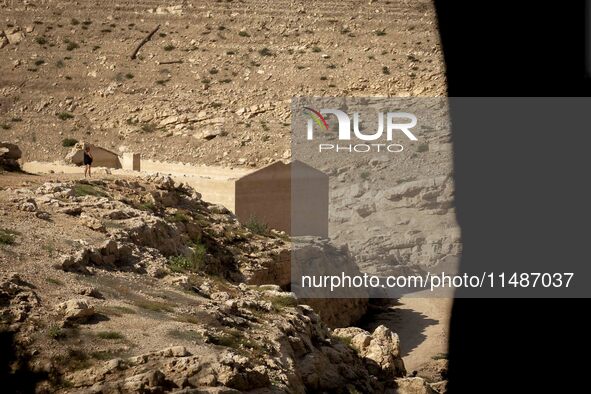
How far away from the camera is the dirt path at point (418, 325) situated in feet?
53.1

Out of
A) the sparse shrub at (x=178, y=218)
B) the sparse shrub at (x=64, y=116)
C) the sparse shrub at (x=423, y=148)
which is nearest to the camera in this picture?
the sparse shrub at (x=178, y=218)

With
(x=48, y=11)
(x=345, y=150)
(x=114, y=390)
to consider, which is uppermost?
(x=48, y=11)

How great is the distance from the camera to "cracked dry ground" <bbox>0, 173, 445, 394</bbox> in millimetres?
6277

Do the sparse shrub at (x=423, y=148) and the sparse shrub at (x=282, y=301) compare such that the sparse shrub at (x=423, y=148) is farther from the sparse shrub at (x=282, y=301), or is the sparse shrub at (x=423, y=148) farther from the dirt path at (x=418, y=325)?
the sparse shrub at (x=282, y=301)

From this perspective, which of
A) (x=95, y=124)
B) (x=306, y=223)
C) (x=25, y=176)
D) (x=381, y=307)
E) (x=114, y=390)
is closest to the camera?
(x=114, y=390)

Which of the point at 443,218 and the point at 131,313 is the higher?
the point at 443,218

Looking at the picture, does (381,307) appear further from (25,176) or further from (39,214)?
(39,214)

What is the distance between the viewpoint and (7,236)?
923 cm

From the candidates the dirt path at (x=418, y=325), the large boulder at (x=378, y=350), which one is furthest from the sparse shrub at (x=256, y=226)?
the large boulder at (x=378, y=350)

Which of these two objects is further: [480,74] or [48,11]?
[48,11]

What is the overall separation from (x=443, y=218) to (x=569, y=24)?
25.0m

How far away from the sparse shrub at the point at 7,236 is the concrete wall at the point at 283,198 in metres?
8.91

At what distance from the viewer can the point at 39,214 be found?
10859 millimetres

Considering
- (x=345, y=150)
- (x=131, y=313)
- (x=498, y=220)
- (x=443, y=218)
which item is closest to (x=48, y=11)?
(x=345, y=150)
